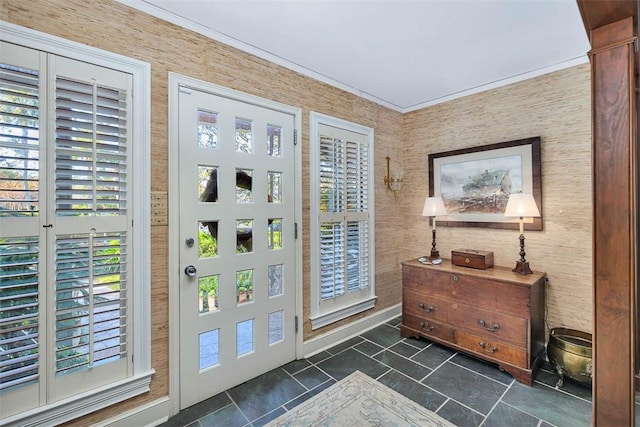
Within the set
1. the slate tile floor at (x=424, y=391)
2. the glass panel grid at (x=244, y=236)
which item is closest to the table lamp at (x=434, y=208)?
the slate tile floor at (x=424, y=391)

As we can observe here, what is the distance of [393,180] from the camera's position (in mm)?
3447

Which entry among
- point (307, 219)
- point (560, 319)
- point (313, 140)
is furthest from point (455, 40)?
point (560, 319)

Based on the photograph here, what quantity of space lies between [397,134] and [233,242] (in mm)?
2431

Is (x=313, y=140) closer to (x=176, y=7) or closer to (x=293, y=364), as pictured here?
(x=176, y=7)

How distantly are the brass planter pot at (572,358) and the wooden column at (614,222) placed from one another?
1.02m

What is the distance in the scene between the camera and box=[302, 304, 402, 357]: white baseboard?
2643 millimetres

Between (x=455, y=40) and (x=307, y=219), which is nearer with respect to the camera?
(x=455, y=40)

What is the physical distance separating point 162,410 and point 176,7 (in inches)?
98.9

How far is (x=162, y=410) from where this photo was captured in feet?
5.99

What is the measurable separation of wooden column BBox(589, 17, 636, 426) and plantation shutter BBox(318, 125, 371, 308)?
6.18 feet

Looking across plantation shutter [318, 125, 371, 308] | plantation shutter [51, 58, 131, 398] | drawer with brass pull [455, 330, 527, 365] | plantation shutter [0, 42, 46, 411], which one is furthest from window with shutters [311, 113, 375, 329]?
plantation shutter [0, 42, 46, 411]

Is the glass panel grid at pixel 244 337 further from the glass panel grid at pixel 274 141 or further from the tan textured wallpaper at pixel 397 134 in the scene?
the glass panel grid at pixel 274 141

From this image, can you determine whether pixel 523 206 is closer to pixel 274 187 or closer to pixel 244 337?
pixel 274 187

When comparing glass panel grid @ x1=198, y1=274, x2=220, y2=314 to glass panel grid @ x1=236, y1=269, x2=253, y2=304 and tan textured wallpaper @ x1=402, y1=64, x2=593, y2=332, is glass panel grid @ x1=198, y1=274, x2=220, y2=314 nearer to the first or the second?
glass panel grid @ x1=236, y1=269, x2=253, y2=304
